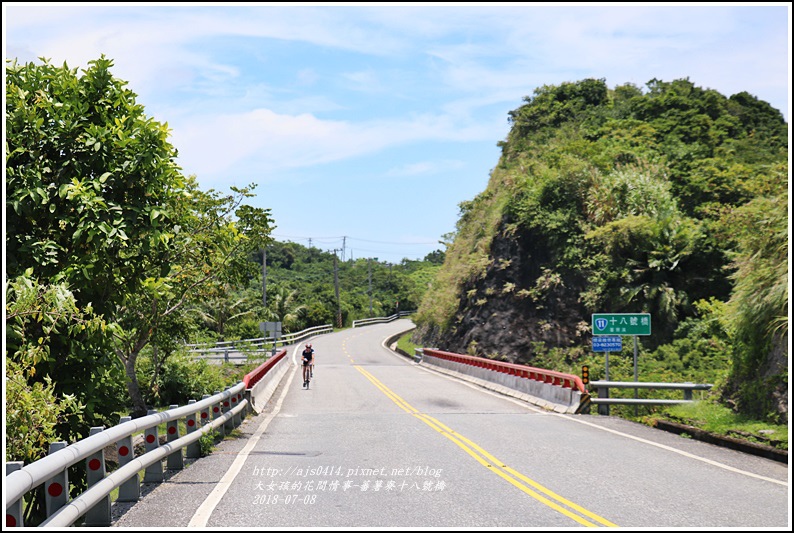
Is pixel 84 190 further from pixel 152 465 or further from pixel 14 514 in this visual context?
pixel 14 514

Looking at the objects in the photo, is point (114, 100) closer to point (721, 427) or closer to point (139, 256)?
point (139, 256)

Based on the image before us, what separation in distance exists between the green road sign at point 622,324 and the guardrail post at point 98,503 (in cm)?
1674

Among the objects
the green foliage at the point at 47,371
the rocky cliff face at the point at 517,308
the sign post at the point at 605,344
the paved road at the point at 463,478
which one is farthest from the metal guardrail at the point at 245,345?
the green foliage at the point at 47,371

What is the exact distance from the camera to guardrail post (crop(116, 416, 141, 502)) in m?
8.22

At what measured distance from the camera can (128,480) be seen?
836cm

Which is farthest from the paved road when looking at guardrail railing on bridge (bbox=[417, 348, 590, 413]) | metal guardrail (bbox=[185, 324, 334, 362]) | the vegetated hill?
metal guardrail (bbox=[185, 324, 334, 362])

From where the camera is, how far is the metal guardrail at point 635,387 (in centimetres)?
1884

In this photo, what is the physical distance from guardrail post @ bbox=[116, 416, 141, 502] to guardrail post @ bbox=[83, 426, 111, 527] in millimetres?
854

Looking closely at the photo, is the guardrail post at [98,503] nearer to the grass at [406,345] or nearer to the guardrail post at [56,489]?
the guardrail post at [56,489]

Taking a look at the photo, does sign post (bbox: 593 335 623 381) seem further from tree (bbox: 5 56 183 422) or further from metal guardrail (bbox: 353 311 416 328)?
metal guardrail (bbox: 353 311 416 328)

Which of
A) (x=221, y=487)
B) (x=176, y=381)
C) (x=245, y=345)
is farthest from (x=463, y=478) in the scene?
(x=245, y=345)

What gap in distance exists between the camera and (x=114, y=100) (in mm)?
11180

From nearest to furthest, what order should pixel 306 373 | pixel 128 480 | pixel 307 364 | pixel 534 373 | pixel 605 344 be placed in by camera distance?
pixel 128 480 < pixel 605 344 < pixel 534 373 < pixel 307 364 < pixel 306 373

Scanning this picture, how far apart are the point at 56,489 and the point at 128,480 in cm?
212
